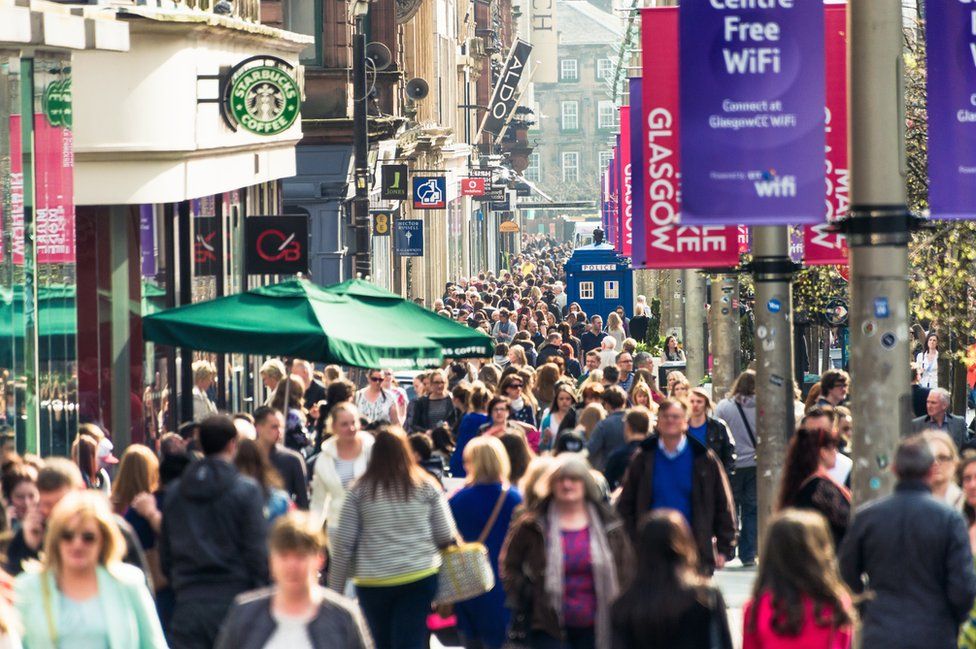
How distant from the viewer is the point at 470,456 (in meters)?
10.2

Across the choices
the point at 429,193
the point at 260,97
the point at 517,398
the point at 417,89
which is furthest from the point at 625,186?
the point at 429,193

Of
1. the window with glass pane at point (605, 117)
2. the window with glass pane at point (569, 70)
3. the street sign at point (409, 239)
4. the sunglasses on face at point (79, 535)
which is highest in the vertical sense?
the window with glass pane at point (569, 70)

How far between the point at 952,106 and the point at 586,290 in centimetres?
3704

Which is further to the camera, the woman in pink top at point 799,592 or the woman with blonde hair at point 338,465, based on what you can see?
the woman with blonde hair at point 338,465

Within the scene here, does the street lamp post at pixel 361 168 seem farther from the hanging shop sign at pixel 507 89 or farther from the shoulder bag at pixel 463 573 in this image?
the hanging shop sign at pixel 507 89

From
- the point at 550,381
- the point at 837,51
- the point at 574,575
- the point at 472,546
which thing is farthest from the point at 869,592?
the point at 550,381

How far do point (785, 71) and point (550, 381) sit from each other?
7308 millimetres

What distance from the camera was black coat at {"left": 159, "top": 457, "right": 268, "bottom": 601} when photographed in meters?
8.78

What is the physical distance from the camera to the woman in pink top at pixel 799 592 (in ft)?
22.2

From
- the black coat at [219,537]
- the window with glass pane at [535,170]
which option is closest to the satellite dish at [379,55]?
the black coat at [219,537]

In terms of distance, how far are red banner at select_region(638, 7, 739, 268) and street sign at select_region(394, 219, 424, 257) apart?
90.6ft

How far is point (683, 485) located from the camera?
10984mm

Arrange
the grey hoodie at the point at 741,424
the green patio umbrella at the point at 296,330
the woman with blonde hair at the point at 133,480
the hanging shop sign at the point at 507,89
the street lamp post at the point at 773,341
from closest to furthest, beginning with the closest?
the woman with blonde hair at the point at 133,480
the street lamp post at the point at 773,341
the green patio umbrella at the point at 296,330
the grey hoodie at the point at 741,424
the hanging shop sign at the point at 507,89

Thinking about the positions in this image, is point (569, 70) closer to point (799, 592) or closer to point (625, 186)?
point (625, 186)
